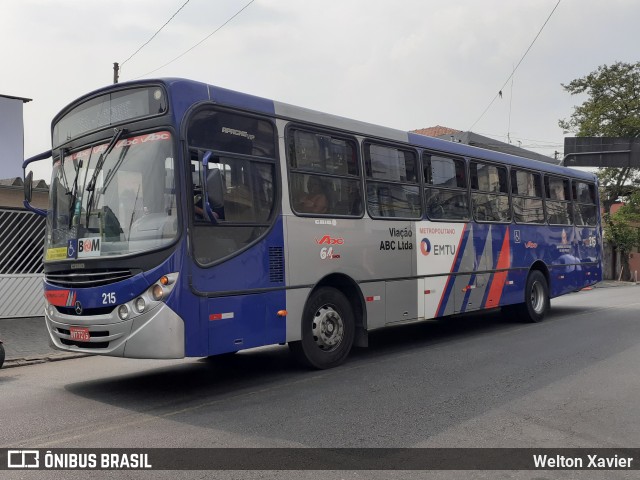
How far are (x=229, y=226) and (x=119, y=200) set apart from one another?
1161 millimetres

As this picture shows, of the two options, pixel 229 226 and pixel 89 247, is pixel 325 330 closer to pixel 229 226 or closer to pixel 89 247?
pixel 229 226

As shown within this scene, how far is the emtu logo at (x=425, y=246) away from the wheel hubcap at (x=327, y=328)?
2.22 metres

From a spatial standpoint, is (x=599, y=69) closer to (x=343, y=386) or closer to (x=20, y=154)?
(x=20, y=154)

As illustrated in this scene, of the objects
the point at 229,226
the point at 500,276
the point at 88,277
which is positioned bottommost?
the point at 500,276

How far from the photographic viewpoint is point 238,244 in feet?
22.3

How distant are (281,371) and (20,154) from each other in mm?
16274

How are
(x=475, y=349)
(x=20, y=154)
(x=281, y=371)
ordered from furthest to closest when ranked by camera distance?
(x=20, y=154)
(x=475, y=349)
(x=281, y=371)

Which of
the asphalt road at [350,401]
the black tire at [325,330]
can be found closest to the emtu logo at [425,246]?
the asphalt road at [350,401]

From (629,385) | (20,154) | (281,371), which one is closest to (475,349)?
(629,385)

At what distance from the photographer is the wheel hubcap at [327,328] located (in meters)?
7.78

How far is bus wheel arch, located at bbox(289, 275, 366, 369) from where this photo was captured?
7.68m

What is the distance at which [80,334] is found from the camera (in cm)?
655

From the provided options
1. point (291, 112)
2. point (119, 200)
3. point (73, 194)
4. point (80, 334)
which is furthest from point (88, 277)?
point (291, 112)

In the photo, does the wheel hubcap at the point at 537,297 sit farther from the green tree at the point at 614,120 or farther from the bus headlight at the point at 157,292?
the green tree at the point at 614,120
